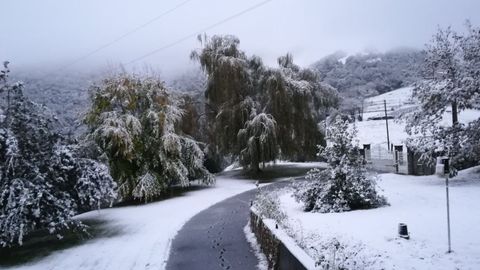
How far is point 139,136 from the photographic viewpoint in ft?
58.8

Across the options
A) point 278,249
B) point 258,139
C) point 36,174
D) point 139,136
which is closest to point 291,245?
point 278,249

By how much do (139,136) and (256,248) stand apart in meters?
10.2

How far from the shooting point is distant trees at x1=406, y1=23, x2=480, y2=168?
1435cm

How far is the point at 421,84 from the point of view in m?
15.9

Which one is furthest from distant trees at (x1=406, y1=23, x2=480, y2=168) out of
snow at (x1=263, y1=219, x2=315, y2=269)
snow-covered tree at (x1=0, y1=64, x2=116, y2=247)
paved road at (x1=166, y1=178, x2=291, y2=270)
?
snow-covered tree at (x1=0, y1=64, x2=116, y2=247)

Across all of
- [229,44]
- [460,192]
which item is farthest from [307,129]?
[460,192]

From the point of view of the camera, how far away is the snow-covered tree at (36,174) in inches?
388

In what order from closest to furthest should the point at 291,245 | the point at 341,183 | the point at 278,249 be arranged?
the point at 291,245
the point at 278,249
the point at 341,183

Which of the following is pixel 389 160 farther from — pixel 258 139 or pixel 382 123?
pixel 382 123

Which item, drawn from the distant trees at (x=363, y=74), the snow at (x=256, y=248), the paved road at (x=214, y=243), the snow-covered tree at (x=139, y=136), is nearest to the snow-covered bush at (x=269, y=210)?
the snow at (x=256, y=248)

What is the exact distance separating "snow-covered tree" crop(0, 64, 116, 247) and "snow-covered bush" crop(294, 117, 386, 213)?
5.82 metres

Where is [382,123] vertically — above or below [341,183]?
above

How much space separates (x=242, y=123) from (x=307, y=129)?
14.1 feet

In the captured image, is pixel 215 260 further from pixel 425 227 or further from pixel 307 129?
pixel 307 129
